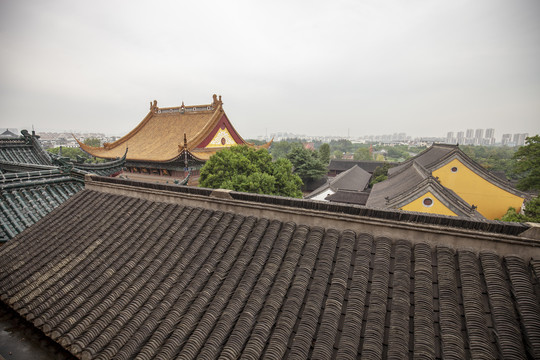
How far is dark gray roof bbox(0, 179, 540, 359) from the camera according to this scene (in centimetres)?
220

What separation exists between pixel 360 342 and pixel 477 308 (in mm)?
1114

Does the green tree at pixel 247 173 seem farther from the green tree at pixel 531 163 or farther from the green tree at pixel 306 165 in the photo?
the green tree at pixel 531 163

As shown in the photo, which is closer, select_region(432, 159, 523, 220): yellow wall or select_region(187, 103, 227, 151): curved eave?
select_region(432, 159, 523, 220): yellow wall

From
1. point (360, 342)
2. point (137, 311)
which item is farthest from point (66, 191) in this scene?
point (360, 342)

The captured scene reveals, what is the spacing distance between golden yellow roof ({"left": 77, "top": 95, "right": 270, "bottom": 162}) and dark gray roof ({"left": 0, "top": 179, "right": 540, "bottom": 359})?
14743 millimetres

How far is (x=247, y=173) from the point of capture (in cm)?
1563

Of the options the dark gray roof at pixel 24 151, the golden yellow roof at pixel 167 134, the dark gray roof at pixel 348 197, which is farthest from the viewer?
the dark gray roof at pixel 348 197

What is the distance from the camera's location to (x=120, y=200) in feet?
16.1

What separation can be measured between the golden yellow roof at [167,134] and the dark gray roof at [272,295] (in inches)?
580

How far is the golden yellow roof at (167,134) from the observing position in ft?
62.7

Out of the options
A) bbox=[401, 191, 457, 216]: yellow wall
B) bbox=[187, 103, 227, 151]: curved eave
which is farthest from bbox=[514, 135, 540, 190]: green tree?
bbox=[187, 103, 227, 151]: curved eave

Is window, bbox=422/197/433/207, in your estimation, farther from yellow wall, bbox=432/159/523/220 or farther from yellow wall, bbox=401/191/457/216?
yellow wall, bbox=432/159/523/220

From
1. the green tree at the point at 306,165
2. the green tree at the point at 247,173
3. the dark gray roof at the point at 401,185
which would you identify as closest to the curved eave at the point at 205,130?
the green tree at the point at 247,173

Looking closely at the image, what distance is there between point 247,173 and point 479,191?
15815mm
